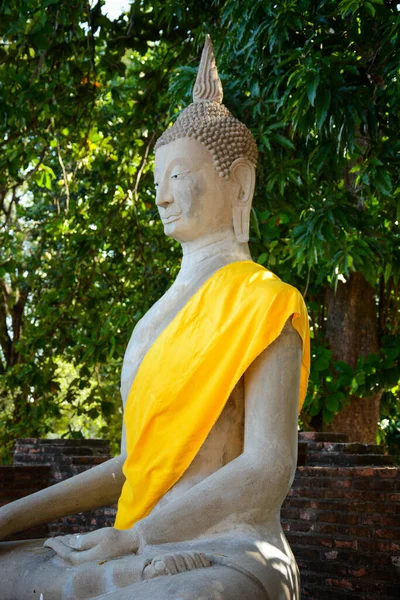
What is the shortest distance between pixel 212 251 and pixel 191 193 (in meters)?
0.22

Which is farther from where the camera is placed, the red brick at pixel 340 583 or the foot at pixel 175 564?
the red brick at pixel 340 583

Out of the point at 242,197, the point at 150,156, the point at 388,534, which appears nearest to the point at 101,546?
the point at 242,197

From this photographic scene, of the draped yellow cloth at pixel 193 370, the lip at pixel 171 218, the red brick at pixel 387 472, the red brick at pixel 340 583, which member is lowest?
the red brick at pixel 340 583

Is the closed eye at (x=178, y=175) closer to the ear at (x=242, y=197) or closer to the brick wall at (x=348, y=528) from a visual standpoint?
the ear at (x=242, y=197)

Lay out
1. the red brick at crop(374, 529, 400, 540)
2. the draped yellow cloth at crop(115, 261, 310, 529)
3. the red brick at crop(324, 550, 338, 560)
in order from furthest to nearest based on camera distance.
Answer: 1. the red brick at crop(324, 550, 338, 560)
2. the red brick at crop(374, 529, 400, 540)
3. the draped yellow cloth at crop(115, 261, 310, 529)

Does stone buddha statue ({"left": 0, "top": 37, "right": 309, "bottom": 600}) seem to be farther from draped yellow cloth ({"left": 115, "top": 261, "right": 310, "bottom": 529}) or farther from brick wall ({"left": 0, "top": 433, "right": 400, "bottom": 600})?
brick wall ({"left": 0, "top": 433, "right": 400, "bottom": 600})

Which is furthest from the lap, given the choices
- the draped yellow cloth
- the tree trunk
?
the tree trunk

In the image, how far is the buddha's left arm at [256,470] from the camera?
8.92ft

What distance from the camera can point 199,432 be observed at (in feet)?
9.54

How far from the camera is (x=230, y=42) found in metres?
5.97

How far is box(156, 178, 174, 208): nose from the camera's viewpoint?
129 inches

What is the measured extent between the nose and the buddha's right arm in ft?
3.06

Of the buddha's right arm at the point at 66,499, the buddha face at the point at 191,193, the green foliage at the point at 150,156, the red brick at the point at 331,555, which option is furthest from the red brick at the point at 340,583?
the buddha face at the point at 191,193

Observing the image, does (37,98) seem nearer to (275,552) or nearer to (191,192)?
(191,192)
